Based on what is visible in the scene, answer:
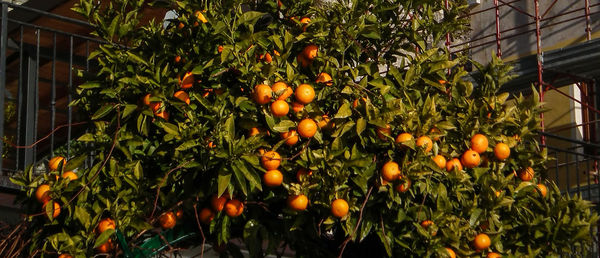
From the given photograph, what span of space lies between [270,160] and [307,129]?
7.3 inches

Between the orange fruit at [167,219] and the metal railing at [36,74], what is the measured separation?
1354mm

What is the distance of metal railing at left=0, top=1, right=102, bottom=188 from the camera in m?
4.74

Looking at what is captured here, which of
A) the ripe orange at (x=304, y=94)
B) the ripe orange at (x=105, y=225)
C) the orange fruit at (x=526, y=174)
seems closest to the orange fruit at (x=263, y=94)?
the ripe orange at (x=304, y=94)

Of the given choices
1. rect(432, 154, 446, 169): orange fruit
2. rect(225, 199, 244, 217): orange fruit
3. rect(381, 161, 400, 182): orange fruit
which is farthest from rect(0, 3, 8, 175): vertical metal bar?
rect(432, 154, 446, 169): orange fruit

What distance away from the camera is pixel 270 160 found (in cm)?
298

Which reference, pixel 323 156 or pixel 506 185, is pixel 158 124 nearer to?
pixel 323 156

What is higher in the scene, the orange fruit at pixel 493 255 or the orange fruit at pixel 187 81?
the orange fruit at pixel 187 81

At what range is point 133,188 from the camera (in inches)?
124

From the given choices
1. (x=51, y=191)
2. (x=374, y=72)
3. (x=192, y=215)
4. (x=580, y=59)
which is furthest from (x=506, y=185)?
(x=580, y=59)

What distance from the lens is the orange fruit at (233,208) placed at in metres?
3.07

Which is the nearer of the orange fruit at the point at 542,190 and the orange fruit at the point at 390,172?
the orange fruit at the point at 390,172

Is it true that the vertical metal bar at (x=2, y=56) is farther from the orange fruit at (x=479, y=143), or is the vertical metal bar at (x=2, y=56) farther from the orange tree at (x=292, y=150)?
the orange fruit at (x=479, y=143)

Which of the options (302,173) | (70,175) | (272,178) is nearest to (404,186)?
(302,173)

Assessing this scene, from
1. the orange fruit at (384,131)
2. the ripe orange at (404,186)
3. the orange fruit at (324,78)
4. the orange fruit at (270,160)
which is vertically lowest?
the ripe orange at (404,186)
